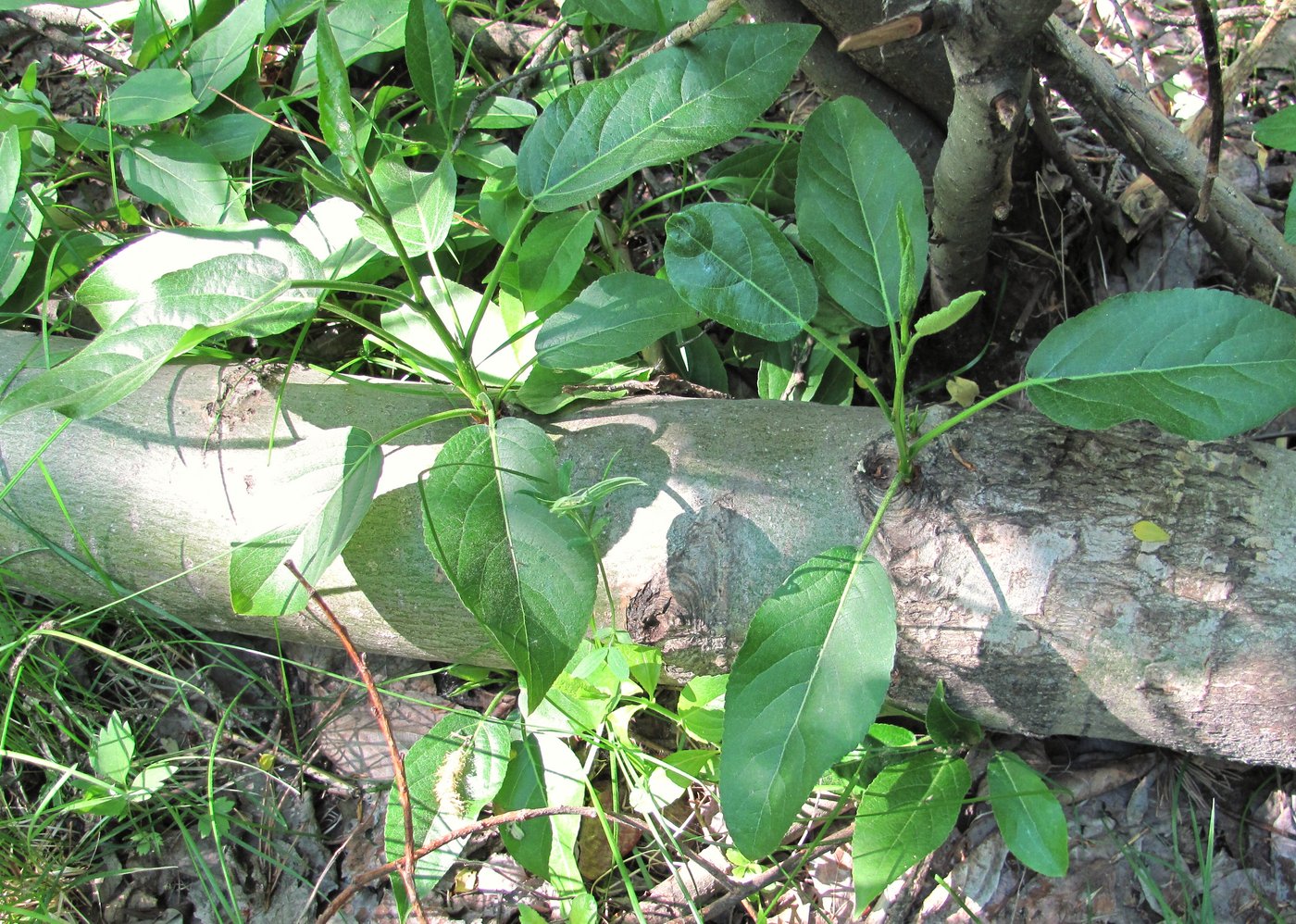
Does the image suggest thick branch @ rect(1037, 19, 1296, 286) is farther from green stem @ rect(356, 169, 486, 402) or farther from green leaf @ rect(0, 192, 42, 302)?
green leaf @ rect(0, 192, 42, 302)

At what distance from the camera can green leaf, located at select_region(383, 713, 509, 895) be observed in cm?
143

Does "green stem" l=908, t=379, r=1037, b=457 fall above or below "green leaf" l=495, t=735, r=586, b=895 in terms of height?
above

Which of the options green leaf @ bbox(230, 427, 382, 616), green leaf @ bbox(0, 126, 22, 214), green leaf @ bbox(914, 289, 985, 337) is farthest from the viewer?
green leaf @ bbox(0, 126, 22, 214)

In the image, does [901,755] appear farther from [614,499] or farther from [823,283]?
[823,283]

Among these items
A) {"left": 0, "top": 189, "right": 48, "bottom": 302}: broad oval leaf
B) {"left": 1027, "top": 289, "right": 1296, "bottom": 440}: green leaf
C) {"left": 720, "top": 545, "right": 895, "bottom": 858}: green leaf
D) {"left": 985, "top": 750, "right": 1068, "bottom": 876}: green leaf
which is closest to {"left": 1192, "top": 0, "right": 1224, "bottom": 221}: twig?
{"left": 1027, "top": 289, "right": 1296, "bottom": 440}: green leaf

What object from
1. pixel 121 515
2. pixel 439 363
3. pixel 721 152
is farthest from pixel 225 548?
pixel 721 152

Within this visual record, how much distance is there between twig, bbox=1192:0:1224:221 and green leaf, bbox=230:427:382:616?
1.32 meters

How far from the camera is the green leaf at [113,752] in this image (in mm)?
1736

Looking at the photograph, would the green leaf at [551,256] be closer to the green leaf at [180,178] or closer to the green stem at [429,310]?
the green stem at [429,310]

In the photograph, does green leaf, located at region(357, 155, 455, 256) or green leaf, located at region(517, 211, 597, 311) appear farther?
green leaf, located at region(517, 211, 597, 311)

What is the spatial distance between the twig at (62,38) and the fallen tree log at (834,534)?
1.02 meters

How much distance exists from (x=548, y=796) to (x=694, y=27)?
51.4 inches

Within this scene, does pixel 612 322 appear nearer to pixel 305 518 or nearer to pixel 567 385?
pixel 567 385

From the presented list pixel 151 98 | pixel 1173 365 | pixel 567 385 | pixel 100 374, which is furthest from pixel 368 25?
pixel 1173 365
